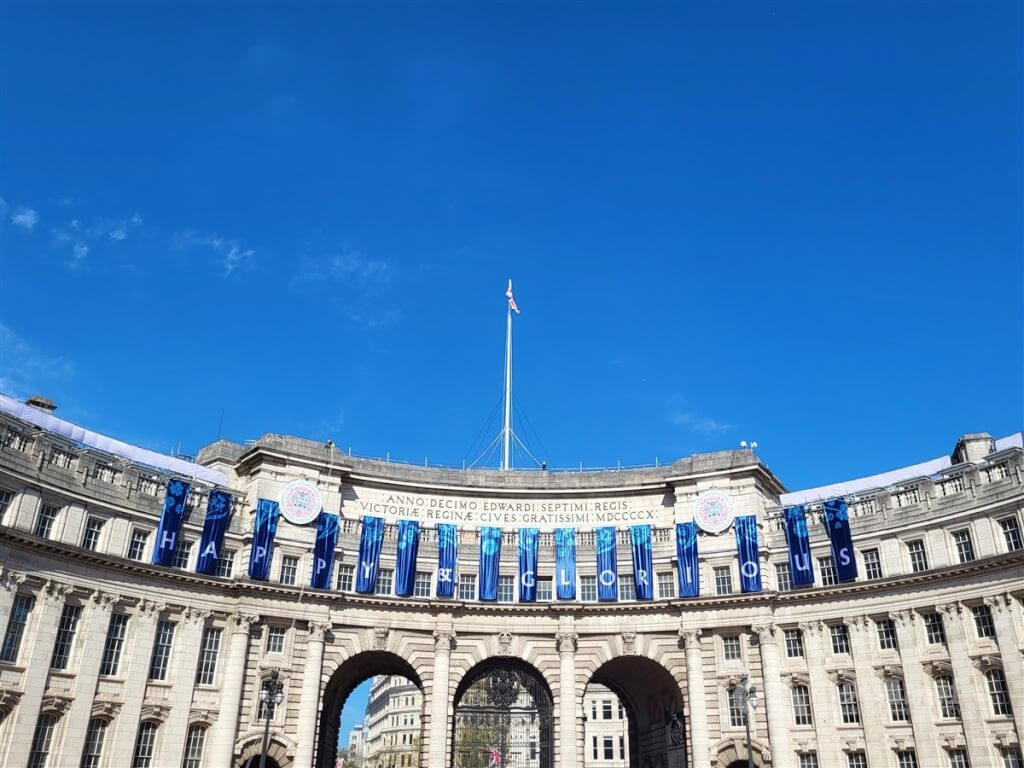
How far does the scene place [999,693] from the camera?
4547cm

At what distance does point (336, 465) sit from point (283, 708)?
1622cm

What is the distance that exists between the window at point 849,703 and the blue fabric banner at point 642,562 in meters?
12.8

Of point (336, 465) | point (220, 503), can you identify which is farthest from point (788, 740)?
point (220, 503)

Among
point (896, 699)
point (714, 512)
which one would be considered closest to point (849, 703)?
point (896, 699)

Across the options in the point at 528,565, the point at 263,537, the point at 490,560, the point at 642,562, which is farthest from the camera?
the point at 490,560

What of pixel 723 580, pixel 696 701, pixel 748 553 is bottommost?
pixel 696 701

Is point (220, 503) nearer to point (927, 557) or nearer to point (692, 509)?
point (692, 509)

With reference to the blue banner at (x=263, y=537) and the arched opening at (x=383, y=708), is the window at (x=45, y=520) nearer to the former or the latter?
the blue banner at (x=263, y=537)

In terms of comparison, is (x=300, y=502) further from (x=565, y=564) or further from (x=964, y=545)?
(x=964, y=545)

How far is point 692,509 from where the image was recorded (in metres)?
57.8

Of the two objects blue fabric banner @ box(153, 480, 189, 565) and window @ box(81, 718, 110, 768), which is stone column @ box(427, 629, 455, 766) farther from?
window @ box(81, 718, 110, 768)

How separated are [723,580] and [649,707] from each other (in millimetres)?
13767

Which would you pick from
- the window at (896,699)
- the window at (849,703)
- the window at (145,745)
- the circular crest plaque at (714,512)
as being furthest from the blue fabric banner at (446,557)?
the window at (896,699)

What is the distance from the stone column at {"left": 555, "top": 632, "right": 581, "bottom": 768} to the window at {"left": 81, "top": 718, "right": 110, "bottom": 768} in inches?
1073
